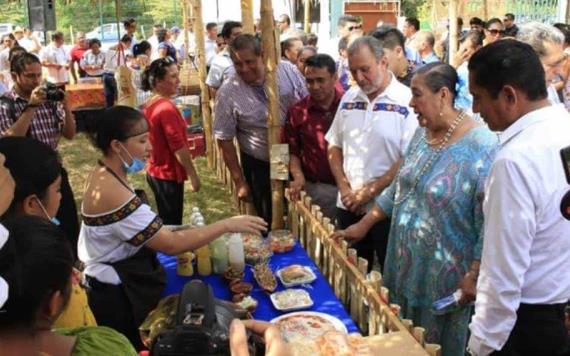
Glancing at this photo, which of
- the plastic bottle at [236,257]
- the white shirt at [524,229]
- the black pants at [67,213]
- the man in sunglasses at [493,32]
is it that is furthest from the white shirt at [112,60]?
the white shirt at [524,229]

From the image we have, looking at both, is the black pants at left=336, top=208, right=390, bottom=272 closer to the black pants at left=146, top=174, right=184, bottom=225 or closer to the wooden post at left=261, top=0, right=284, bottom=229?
the wooden post at left=261, top=0, right=284, bottom=229

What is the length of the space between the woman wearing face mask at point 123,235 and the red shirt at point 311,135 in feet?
4.15

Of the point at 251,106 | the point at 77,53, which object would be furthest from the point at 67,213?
the point at 77,53

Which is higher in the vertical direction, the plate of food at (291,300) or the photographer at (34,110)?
the photographer at (34,110)

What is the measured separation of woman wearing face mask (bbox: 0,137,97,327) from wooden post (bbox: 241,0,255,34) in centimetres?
318

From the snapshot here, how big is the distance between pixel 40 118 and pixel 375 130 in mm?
2376

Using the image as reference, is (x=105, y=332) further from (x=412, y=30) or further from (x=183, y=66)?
(x=183, y=66)

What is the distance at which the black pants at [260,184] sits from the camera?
426 centimetres

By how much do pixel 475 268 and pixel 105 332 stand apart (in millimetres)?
1505

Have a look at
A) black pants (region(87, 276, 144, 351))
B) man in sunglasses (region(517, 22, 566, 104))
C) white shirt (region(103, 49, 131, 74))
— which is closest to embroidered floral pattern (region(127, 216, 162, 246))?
black pants (region(87, 276, 144, 351))

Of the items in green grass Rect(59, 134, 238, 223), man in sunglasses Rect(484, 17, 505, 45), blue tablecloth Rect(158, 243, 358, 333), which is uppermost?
man in sunglasses Rect(484, 17, 505, 45)

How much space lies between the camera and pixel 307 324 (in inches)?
89.2

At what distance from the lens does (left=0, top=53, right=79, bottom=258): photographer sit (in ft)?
12.0

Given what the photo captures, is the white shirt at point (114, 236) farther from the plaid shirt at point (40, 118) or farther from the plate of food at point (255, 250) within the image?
the plaid shirt at point (40, 118)
